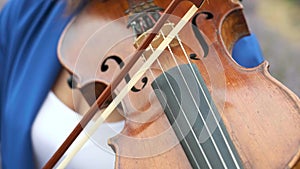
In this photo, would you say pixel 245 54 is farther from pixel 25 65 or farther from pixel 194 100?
pixel 25 65

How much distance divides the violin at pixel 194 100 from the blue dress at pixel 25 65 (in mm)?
157

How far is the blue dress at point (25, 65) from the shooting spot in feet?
2.80

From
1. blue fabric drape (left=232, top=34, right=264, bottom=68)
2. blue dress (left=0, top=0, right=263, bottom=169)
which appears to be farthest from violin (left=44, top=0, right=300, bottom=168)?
blue dress (left=0, top=0, right=263, bottom=169)

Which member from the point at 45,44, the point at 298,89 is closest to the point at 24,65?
the point at 45,44

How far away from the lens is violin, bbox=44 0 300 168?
53 centimetres

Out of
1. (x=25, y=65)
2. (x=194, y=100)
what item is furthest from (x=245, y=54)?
(x=25, y=65)

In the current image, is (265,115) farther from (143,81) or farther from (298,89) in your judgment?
(298,89)

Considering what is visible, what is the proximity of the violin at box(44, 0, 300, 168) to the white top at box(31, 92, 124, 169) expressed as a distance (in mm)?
104

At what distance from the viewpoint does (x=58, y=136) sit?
2.65 feet

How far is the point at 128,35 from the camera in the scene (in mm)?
757

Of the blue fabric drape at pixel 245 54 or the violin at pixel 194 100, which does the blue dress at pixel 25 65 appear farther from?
the violin at pixel 194 100

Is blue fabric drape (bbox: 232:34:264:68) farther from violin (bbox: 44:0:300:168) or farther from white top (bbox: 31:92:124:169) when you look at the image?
white top (bbox: 31:92:124:169)

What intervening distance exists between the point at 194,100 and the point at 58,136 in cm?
32

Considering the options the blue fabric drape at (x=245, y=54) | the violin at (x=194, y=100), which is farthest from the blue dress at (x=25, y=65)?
the violin at (x=194, y=100)
